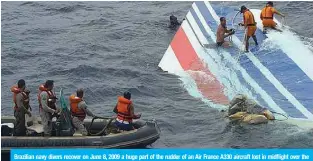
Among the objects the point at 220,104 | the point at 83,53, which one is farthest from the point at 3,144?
the point at 83,53

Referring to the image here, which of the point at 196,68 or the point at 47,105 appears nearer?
the point at 47,105

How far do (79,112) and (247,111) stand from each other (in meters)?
4.33

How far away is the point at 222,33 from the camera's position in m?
19.4

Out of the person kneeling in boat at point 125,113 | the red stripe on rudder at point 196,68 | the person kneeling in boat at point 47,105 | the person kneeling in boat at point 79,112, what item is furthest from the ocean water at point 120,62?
the person kneeling in boat at point 47,105

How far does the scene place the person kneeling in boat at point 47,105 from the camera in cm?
1309

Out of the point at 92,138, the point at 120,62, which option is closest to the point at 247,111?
the point at 92,138

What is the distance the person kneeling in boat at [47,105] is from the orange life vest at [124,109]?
138cm

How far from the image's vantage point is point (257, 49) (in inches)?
Answer: 744

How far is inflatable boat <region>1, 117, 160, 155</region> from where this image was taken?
13.0m

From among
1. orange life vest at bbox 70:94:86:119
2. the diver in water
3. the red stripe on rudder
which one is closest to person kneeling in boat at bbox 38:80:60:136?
orange life vest at bbox 70:94:86:119

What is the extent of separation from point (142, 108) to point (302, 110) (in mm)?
4284

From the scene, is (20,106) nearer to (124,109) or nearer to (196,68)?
(124,109)

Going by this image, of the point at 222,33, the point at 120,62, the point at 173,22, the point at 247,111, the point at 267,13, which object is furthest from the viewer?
the point at 173,22

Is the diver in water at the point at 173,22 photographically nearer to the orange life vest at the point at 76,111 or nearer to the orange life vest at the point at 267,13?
the orange life vest at the point at 267,13
